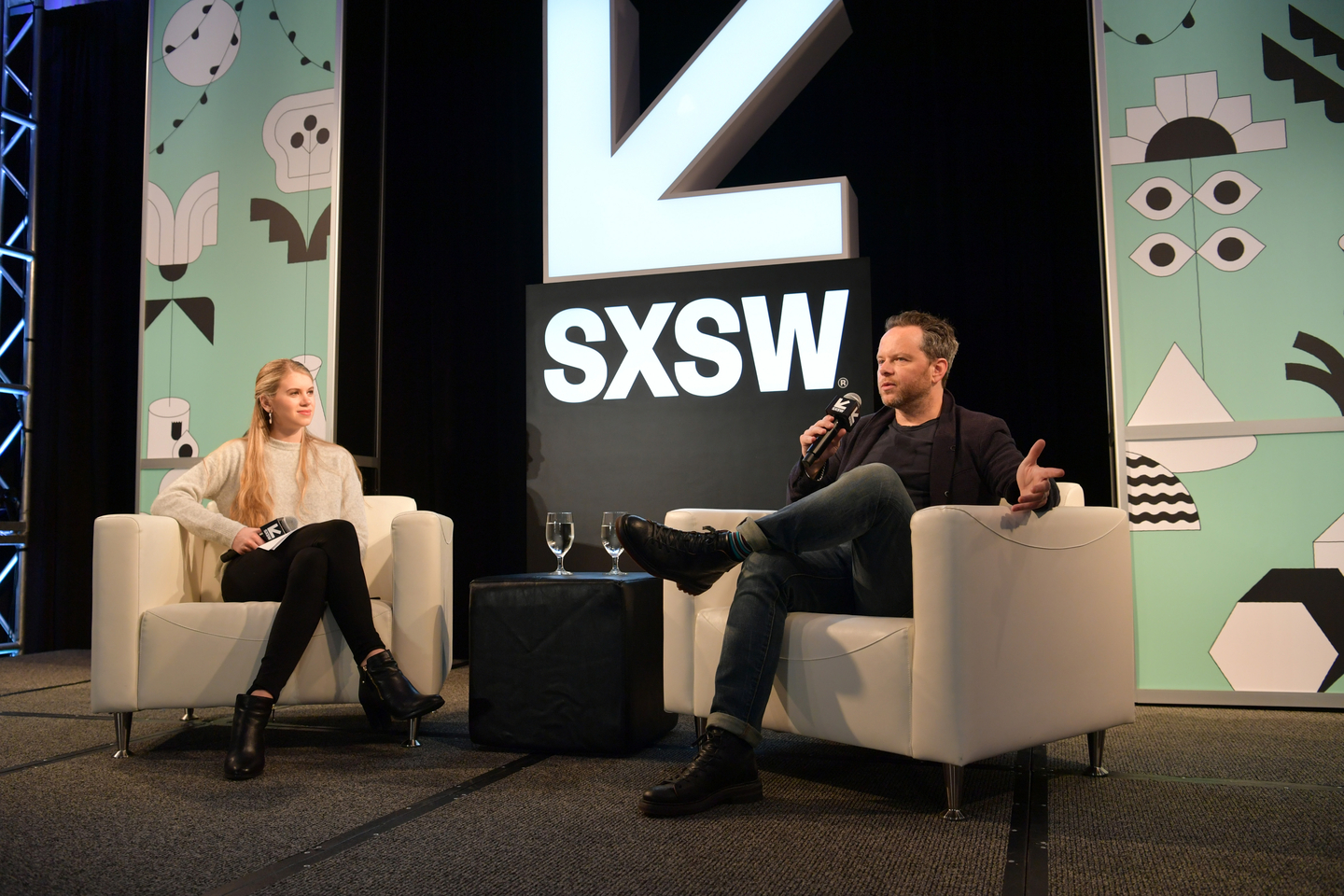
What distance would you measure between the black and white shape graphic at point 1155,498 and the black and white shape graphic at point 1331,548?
34cm

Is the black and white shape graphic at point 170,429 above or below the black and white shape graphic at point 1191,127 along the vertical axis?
below

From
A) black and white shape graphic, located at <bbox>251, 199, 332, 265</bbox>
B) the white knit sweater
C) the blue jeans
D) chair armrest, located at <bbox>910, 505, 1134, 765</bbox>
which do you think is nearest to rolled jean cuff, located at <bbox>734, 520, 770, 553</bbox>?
the blue jeans

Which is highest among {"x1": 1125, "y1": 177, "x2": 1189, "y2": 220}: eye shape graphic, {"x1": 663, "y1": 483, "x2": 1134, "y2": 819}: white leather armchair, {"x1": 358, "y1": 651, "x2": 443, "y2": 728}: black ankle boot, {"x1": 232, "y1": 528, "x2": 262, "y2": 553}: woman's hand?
{"x1": 1125, "y1": 177, "x2": 1189, "y2": 220}: eye shape graphic

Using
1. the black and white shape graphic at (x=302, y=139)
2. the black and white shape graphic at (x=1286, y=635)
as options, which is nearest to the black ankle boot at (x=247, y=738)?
the black and white shape graphic at (x=302, y=139)

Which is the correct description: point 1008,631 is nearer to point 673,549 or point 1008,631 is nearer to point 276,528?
point 673,549

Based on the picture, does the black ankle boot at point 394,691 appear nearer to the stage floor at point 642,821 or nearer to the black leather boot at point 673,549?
the stage floor at point 642,821

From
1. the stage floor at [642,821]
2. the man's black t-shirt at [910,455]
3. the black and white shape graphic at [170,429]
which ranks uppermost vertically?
the black and white shape graphic at [170,429]

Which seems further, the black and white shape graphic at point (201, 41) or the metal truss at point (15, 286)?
the metal truss at point (15, 286)

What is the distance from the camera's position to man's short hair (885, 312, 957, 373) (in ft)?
7.43

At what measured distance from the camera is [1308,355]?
3008mm

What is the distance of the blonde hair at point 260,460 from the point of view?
8.39 ft

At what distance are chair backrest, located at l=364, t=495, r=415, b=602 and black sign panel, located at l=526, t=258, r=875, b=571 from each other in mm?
705

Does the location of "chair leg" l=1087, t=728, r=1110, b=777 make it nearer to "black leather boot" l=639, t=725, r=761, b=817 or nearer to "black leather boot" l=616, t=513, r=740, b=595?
"black leather boot" l=639, t=725, r=761, b=817

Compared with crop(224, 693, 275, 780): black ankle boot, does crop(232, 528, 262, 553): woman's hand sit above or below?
above
